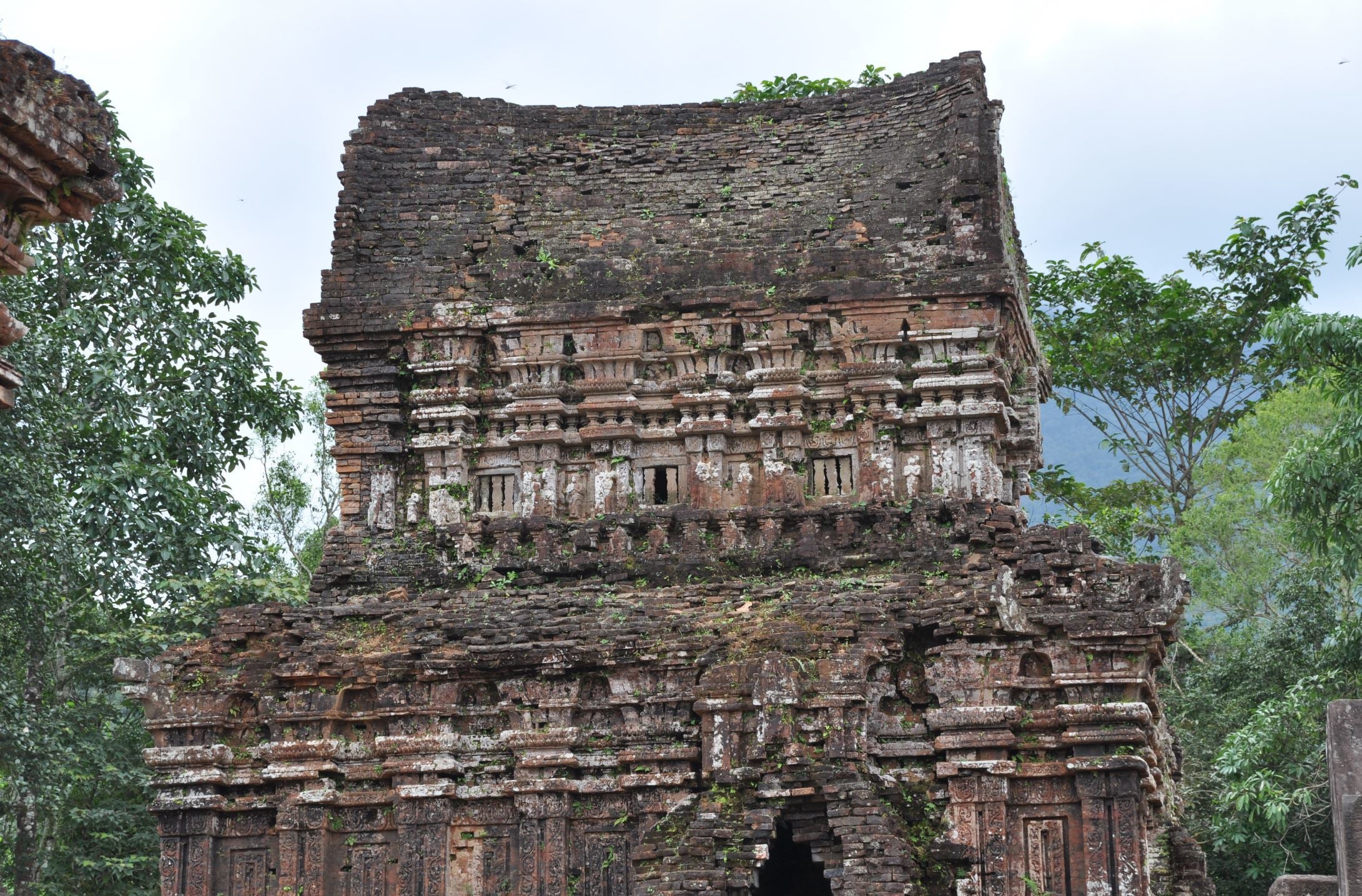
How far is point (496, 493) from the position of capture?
17031 mm

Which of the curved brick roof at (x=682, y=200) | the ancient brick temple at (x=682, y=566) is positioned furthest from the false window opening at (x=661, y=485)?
the curved brick roof at (x=682, y=200)

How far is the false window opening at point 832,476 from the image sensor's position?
16594 mm

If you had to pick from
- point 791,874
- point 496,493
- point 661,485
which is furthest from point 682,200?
point 791,874

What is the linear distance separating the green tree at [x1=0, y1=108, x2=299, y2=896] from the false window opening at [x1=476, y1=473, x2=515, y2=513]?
5482 mm

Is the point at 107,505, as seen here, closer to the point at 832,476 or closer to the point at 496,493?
the point at 496,493

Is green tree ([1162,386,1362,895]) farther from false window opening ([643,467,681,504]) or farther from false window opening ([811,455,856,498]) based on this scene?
false window opening ([643,467,681,504])

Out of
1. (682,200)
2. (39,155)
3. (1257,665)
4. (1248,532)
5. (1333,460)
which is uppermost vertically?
(682,200)

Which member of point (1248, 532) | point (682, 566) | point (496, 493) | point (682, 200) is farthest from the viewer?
point (1248, 532)

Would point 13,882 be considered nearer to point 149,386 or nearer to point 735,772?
point 149,386

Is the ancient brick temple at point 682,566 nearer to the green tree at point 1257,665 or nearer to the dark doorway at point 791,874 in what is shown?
the dark doorway at point 791,874

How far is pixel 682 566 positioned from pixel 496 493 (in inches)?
83.3

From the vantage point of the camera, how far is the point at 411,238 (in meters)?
18.0

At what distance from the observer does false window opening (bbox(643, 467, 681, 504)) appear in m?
16.8

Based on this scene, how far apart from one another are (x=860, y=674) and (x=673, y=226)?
220 inches
